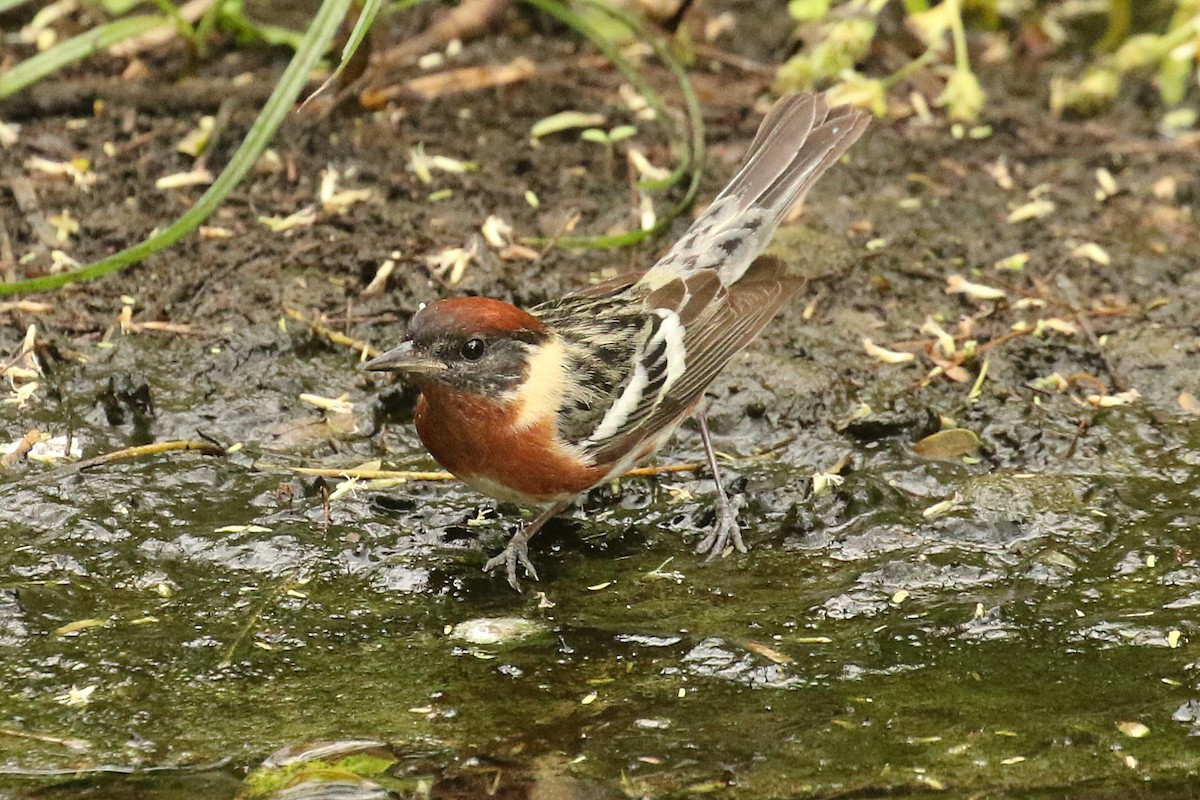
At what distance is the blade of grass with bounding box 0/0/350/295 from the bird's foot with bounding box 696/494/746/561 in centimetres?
206

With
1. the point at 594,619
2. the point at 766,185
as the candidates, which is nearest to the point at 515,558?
the point at 594,619

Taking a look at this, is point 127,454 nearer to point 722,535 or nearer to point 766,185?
point 722,535

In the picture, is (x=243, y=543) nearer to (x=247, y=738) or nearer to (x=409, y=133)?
(x=247, y=738)

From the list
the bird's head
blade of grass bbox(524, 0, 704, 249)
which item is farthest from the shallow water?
blade of grass bbox(524, 0, 704, 249)

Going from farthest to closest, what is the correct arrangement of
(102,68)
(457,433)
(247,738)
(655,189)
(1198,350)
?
(102,68) < (655,189) < (1198,350) < (457,433) < (247,738)

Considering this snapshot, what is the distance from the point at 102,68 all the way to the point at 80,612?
169 inches

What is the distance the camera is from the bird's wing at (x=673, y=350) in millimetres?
4871

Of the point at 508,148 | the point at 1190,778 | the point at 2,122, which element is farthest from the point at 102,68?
the point at 1190,778

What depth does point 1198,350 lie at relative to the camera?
19.9 ft

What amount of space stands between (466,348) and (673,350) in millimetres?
881

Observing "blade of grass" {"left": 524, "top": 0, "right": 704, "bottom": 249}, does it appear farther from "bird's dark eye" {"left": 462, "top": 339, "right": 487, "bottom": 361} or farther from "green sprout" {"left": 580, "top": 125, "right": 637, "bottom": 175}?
"bird's dark eye" {"left": 462, "top": 339, "right": 487, "bottom": 361}

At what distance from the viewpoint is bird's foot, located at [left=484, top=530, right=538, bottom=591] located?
4.77 metres

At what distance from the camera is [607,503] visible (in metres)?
5.31

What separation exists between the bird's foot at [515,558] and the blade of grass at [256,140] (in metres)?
1.66
